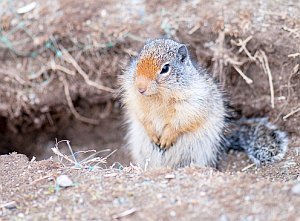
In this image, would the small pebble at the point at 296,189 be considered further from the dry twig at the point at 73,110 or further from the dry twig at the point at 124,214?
the dry twig at the point at 73,110

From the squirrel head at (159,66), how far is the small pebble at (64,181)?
138cm

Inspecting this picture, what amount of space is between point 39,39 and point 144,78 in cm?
234

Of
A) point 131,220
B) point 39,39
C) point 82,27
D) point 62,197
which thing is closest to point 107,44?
point 82,27

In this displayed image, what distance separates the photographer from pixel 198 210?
13.0ft

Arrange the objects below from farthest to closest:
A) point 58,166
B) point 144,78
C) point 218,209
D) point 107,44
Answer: point 107,44
point 144,78
point 58,166
point 218,209

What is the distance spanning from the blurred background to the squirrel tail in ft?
0.77

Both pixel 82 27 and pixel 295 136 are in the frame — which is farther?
pixel 82 27

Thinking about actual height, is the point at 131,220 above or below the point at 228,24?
below

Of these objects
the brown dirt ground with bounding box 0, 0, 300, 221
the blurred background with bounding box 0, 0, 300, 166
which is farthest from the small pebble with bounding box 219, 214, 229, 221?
the blurred background with bounding box 0, 0, 300, 166

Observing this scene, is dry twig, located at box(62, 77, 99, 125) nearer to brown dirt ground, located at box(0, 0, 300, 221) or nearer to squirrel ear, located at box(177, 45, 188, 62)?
brown dirt ground, located at box(0, 0, 300, 221)

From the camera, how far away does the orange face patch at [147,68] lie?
5.77 m

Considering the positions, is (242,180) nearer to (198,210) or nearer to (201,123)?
(198,210)

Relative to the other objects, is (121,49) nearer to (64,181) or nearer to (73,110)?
(73,110)

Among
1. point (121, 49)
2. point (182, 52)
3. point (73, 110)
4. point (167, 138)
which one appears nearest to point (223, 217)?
point (167, 138)
